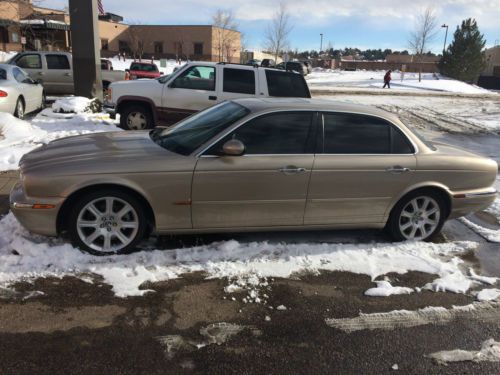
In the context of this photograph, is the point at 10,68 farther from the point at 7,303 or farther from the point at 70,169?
the point at 7,303

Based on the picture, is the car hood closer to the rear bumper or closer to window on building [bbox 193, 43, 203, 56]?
the rear bumper

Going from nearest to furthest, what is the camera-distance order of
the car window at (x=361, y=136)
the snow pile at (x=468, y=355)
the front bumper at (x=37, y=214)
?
the snow pile at (x=468, y=355)
the front bumper at (x=37, y=214)
the car window at (x=361, y=136)

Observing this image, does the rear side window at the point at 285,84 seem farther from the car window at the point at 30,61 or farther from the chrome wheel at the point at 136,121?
the car window at the point at 30,61

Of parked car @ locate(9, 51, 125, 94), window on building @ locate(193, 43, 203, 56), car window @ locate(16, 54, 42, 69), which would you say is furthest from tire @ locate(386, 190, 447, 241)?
window on building @ locate(193, 43, 203, 56)

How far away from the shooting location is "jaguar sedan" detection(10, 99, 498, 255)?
4.21 m

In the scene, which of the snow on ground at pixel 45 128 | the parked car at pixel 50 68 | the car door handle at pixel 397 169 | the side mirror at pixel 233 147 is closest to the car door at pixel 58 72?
the parked car at pixel 50 68

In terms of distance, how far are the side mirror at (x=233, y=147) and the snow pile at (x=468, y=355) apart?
7.59 ft

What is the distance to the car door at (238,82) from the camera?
33.5 feet

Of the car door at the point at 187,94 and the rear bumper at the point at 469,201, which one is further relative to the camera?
the car door at the point at 187,94

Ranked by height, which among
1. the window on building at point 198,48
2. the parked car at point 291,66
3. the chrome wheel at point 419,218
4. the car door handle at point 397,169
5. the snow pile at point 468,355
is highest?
the window on building at point 198,48

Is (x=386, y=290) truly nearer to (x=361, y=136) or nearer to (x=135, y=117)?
(x=361, y=136)

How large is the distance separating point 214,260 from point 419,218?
2361 mm

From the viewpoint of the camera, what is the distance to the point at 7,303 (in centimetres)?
352

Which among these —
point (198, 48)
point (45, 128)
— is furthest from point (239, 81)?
point (198, 48)
